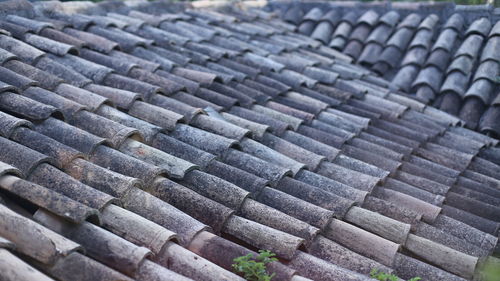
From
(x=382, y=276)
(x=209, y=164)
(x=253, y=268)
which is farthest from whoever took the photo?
(x=209, y=164)

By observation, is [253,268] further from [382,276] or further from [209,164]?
[209,164]

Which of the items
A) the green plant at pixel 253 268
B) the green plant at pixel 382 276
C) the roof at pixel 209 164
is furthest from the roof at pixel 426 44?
the green plant at pixel 253 268

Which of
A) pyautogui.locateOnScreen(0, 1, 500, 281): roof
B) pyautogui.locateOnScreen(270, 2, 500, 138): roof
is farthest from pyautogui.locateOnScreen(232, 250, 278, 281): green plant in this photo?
pyautogui.locateOnScreen(270, 2, 500, 138): roof

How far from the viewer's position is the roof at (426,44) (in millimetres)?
6137

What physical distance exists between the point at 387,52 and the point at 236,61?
7.27ft

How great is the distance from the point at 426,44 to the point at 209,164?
4.28 metres

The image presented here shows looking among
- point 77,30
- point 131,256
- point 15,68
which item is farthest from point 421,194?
point 77,30

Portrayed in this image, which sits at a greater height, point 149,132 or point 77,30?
point 77,30

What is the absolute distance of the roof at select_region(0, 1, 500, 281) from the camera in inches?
108

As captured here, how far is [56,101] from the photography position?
12.5 ft

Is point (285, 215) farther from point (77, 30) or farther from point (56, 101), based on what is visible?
point (77, 30)

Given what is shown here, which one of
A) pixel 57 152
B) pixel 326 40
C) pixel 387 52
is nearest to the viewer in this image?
pixel 57 152

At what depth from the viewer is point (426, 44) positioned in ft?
22.9

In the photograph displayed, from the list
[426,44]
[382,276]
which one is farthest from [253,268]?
[426,44]
